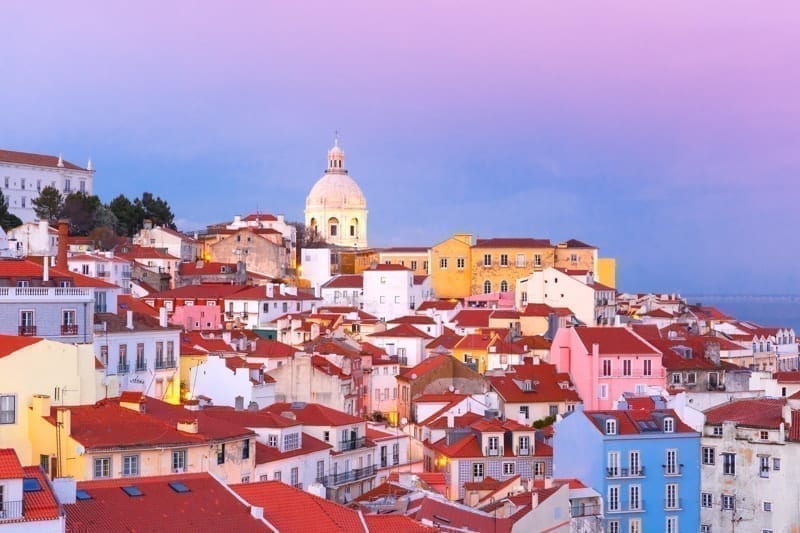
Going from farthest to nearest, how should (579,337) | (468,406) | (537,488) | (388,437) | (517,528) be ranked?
1. (579,337)
2. (468,406)
3. (388,437)
4. (537,488)
5. (517,528)

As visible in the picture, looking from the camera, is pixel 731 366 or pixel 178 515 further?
pixel 731 366

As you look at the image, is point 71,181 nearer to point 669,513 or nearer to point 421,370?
point 421,370

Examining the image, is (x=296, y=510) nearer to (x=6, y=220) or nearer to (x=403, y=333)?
(x=403, y=333)

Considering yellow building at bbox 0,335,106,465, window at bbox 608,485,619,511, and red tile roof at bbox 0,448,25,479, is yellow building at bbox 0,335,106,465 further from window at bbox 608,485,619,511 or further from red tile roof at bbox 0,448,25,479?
window at bbox 608,485,619,511

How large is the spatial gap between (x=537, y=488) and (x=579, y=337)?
79.5ft

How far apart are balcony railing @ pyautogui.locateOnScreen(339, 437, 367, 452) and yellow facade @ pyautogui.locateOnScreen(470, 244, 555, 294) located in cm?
5495

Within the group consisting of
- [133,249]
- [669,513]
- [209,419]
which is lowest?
[669,513]

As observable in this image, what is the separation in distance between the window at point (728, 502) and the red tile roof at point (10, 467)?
94.7ft

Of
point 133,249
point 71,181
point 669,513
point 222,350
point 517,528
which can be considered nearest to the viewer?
point 517,528

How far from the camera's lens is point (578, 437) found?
50.8 metres

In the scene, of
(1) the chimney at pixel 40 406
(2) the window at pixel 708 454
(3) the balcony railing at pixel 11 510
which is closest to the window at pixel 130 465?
(1) the chimney at pixel 40 406

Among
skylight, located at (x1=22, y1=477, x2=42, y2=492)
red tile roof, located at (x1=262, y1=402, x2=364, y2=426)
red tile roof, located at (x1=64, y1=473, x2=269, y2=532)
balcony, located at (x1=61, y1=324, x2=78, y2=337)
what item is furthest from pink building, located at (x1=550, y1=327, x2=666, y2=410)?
skylight, located at (x1=22, y1=477, x2=42, y2=492)

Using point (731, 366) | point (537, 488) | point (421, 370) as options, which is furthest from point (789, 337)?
point (537, 488)

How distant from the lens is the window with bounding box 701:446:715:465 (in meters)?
51.0
